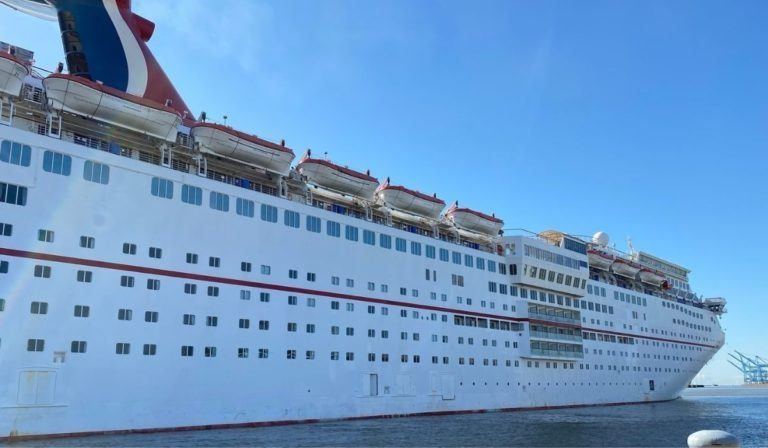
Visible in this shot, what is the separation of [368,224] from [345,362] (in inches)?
322

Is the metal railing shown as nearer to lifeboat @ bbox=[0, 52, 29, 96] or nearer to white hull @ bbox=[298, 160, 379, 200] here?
white hull @ bbox=[298, 160, 379, 200]

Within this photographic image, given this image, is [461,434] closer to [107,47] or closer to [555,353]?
[555,353]

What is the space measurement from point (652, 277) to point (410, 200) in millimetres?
37398

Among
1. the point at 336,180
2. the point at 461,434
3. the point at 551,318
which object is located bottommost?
the point at 461,434

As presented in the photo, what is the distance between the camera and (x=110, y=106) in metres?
26.7

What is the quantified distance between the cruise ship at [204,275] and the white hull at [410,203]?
7.3 inches

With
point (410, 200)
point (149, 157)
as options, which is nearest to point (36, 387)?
point (149, 157)

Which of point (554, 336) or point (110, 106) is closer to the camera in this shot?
point (110, 106)

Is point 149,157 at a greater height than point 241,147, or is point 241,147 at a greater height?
point 241,147

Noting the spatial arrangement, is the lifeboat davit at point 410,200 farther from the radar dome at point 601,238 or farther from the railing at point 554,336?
the radar dome at point 601,238

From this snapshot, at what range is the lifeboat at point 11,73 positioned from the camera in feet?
80.2

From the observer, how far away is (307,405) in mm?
30844

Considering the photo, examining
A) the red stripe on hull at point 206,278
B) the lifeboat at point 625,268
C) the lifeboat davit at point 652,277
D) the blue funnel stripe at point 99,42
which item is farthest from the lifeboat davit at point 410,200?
the lifeboat davit at point 652,277

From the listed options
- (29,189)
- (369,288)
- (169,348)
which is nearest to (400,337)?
(369,288)
